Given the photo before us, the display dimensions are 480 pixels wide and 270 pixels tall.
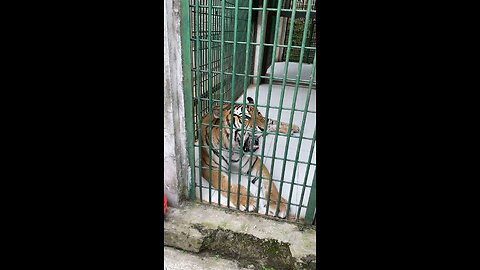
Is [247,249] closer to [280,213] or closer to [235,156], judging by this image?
[280,213]

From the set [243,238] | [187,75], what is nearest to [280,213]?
[243,238]

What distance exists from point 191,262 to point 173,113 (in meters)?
1.10

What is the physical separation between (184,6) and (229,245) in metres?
1.70

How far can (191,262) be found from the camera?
2.06 meters

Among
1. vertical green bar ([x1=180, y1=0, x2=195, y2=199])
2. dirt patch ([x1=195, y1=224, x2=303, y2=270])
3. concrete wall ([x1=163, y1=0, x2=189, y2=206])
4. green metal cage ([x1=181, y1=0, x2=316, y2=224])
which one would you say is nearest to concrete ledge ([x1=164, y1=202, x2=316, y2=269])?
dirt patch ([x1=195, y1=224, x2=303, y2=270])

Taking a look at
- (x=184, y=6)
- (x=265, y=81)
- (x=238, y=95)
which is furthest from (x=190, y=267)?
(x=265, y=81)

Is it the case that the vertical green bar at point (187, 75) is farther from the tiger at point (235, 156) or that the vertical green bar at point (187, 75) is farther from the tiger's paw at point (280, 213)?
the tiger's paw at point (280, 213)

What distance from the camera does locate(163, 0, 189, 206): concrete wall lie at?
1.71m

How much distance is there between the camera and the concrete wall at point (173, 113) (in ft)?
5.62

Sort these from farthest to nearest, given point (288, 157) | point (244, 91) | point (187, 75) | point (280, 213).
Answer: point (288, 157), point (280, 213), point (187, 75), point (244, 91)

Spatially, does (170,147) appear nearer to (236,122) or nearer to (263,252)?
(236,122)

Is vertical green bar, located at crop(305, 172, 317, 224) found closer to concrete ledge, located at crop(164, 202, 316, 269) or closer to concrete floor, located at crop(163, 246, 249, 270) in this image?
concrete ledge, located at crop(164, 202, 316, 269)
